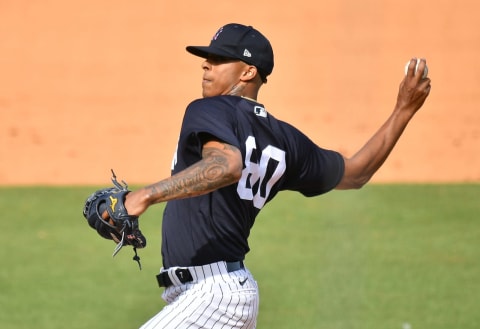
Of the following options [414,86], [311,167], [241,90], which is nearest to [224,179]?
[241,90]

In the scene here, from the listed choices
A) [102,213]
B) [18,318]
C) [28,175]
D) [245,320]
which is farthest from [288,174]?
[28,175]

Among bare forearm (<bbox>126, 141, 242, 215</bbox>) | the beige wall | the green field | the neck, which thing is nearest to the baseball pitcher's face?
the neck

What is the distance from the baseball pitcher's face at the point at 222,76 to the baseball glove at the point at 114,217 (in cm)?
77

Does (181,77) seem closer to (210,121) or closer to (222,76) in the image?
(222,76)

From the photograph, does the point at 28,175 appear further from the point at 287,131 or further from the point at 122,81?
the point at 287,131

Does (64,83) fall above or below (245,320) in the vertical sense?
above

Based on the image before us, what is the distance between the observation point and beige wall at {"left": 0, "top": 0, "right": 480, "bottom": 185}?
601 inches

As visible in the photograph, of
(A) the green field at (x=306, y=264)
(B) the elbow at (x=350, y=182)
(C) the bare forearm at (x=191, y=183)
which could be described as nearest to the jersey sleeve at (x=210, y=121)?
(C) the bare forearm at (x=191, y=183)

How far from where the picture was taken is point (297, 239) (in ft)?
35.4

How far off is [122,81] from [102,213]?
1253 centimetres

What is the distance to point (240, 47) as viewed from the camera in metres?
4.30

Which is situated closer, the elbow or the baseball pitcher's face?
the baseball pitcher's face

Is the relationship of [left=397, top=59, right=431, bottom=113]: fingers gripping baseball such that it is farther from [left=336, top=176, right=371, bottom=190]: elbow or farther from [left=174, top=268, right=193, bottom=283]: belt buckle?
[left=174, top=268, right=193, bottom=283]: belt buckle

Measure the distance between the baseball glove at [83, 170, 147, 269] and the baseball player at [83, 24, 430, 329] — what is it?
2.0 inches
